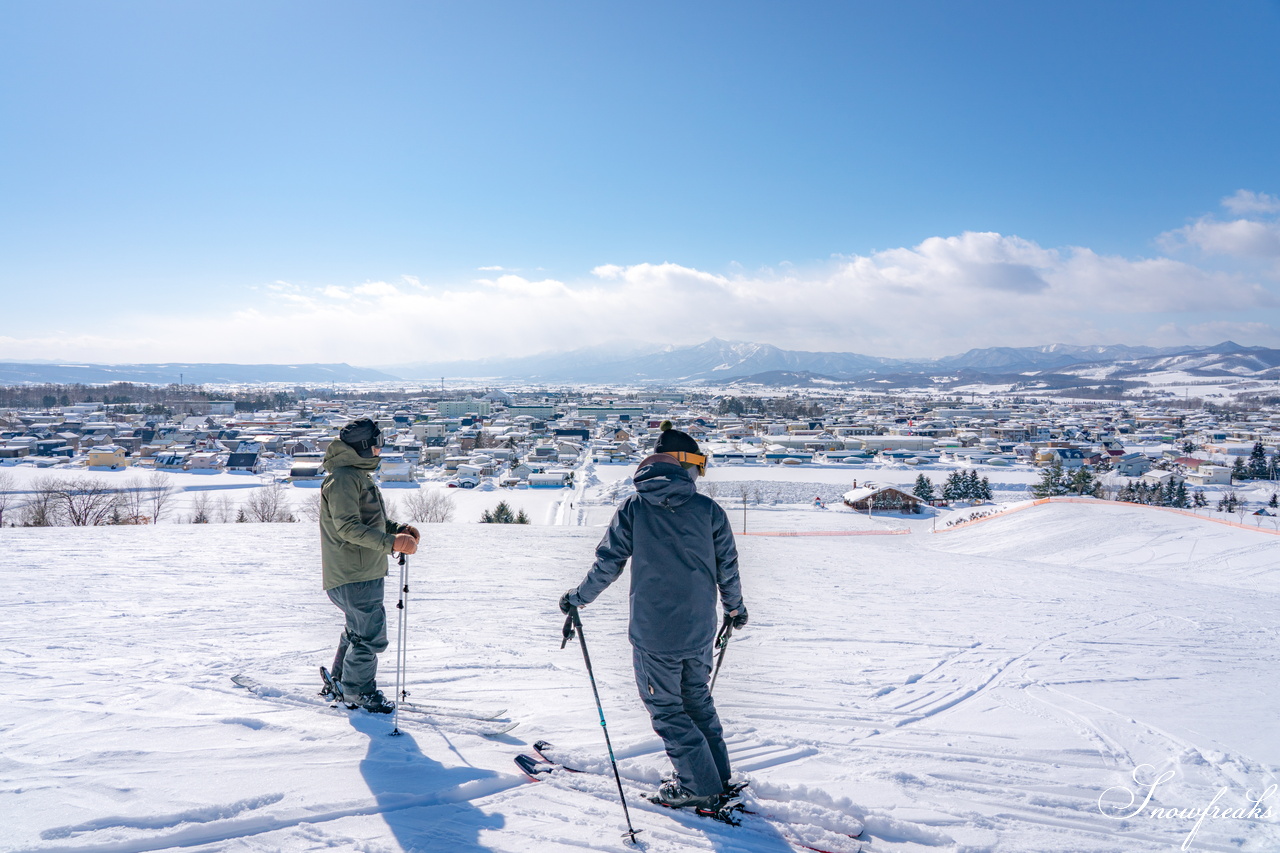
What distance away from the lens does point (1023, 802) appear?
2555 millimetres

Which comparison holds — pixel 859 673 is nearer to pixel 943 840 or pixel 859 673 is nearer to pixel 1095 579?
pixel 943 840

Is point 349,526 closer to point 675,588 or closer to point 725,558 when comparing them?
point 675,588

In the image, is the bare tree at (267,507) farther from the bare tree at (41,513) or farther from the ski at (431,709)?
the ski at (431,709)

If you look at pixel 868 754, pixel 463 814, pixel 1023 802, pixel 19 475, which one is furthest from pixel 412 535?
pixel 19 475

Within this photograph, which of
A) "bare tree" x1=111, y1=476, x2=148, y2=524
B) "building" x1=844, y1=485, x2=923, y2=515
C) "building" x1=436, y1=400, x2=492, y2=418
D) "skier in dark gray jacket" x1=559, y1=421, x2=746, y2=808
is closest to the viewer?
"skier in dark gray jacket" x1=559, y1=421, x2=746, y2=808

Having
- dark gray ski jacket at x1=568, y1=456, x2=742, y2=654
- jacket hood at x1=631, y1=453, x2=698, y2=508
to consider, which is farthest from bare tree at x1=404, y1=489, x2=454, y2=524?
jacket hood at x1=631, y1=453, x2=698, y2=508

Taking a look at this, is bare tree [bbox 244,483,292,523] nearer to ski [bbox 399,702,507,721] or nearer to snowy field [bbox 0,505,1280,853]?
snowy field [bbox 0,505,1280,853]

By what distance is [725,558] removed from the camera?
2.42 meters

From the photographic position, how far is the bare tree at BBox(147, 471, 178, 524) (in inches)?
848

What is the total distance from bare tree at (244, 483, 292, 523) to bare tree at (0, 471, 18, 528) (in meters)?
7.26

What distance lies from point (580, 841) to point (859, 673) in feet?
9.74

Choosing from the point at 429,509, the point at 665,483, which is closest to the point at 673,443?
the point at 665,483

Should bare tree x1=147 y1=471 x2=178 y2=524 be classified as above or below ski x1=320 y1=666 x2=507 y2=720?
below

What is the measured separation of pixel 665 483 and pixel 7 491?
117 feet
